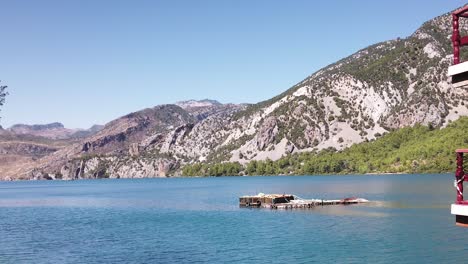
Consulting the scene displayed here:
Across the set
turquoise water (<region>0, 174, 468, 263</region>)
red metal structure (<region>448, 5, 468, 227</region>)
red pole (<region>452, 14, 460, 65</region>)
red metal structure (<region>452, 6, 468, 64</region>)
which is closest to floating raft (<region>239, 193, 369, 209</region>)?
turquoise water (<region>0, 174, 468, 263</region>)

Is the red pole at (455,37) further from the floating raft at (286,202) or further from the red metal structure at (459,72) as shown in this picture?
the floating raft at (286,202)

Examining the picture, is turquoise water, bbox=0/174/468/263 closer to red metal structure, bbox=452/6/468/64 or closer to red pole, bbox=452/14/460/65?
red metal structure, bbox=452/6/468/64

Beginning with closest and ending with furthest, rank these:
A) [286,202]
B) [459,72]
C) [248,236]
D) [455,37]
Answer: [455,37] → [459,72] → [248,236] → [286,202]

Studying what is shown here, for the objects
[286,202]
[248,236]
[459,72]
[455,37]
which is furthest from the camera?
[286,202]

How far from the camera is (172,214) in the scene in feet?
472

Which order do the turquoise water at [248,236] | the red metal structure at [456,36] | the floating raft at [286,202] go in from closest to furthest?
the red metal structure at [456,36]
the turquoise water at [248,236]
the floating raft at [286,202]

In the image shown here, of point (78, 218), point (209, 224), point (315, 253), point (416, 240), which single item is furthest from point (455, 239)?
point (78, 218)

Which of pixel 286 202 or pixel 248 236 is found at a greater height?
pixel 286 202

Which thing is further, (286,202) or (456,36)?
(286,202)

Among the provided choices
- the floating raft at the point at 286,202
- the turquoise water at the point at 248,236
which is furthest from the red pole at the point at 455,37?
the floating raft at the point at 286,202

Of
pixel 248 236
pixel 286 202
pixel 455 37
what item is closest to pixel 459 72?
pixel 455 37

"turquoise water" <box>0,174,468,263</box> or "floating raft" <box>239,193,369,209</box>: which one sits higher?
"floating raft" <box>239,193,369,209</box>

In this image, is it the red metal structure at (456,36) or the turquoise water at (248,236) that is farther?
the turquoise water at (248,236)

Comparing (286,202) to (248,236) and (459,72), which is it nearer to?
(248,236)
